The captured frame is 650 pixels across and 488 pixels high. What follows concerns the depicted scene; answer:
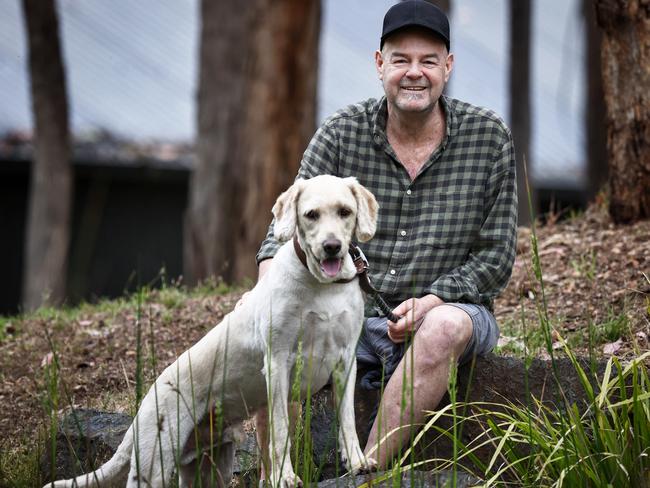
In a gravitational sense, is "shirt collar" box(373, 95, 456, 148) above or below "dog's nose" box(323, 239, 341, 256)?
above

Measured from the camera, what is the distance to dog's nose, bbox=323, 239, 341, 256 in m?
3.80

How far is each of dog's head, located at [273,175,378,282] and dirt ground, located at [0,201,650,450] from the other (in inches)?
60.1

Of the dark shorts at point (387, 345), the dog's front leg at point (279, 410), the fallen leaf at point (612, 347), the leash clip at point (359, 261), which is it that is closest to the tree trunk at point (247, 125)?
the fallen leaf at point (612, 347)

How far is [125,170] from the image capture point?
12641 millimetres

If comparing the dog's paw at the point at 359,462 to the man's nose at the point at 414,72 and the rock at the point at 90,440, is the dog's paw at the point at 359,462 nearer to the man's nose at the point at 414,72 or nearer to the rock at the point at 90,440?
the rock at the point at 90,440

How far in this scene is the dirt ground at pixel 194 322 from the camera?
220 inches

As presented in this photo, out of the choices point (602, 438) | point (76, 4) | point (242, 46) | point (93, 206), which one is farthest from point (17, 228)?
point (602, 438)

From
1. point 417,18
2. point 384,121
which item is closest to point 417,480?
point 384,121

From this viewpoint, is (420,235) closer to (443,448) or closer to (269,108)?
(443,448)

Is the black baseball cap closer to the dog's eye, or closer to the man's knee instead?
the dog's eye

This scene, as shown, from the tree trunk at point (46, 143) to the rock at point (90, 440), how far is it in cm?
625

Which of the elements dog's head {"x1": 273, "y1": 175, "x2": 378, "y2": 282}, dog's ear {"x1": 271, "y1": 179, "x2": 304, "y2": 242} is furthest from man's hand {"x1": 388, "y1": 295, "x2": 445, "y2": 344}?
dog's ear {"x1": 271, "y1": 179, "x2": 304, "y2": 242}

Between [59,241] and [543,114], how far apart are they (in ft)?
36.3

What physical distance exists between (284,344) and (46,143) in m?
7.88
